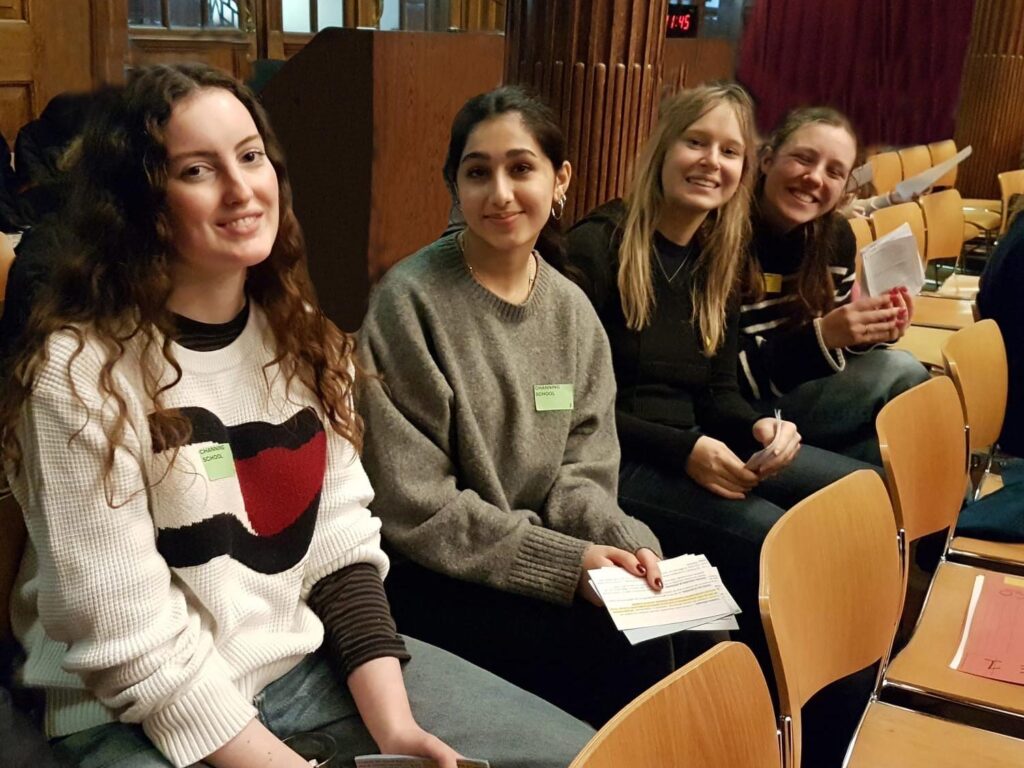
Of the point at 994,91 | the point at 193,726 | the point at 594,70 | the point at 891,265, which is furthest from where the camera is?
the point at 994,91

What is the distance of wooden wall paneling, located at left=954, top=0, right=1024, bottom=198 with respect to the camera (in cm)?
617

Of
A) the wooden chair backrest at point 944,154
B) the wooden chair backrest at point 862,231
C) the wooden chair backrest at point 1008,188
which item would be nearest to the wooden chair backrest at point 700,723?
the wooden chair backrest at point 862,231

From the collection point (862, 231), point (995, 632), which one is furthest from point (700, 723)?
point (862, 231)

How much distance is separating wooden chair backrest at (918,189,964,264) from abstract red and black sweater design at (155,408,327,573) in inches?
133

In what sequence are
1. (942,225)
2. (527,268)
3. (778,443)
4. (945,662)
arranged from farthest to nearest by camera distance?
(942,225) → (778,443) → (527,268) → (945,662)

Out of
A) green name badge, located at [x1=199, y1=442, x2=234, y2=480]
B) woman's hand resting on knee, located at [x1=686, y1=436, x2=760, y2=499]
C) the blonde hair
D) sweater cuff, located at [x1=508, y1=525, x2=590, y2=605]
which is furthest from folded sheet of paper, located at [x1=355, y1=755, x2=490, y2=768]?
the blonde hair

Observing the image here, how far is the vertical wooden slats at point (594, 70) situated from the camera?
87.8 inches

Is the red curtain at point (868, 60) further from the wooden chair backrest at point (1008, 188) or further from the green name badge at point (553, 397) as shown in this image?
the green name badge at point (553, 397)

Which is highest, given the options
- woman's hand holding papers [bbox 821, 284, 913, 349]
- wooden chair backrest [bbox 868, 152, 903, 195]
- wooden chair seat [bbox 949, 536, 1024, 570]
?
wooden chair backrest [bbox 868, 152, 903, 195]

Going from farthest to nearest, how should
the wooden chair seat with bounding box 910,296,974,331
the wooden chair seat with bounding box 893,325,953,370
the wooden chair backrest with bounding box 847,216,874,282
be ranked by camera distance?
the wooden chair backrest with bounding box 847,216,874,282 → the wooden chair seat with bounding box 910,296,974,331 → the wooden chair seat with bounding box 893,325,953,370

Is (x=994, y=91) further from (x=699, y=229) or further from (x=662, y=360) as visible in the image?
(x=662, y=360)

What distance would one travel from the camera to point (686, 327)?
7.02 ft

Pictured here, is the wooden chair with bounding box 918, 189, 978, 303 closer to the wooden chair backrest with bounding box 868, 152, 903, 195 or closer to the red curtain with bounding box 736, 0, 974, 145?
the wooden chair backrest with bounding box 868, 152, 903, 195

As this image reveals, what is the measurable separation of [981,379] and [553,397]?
43.5 inches
